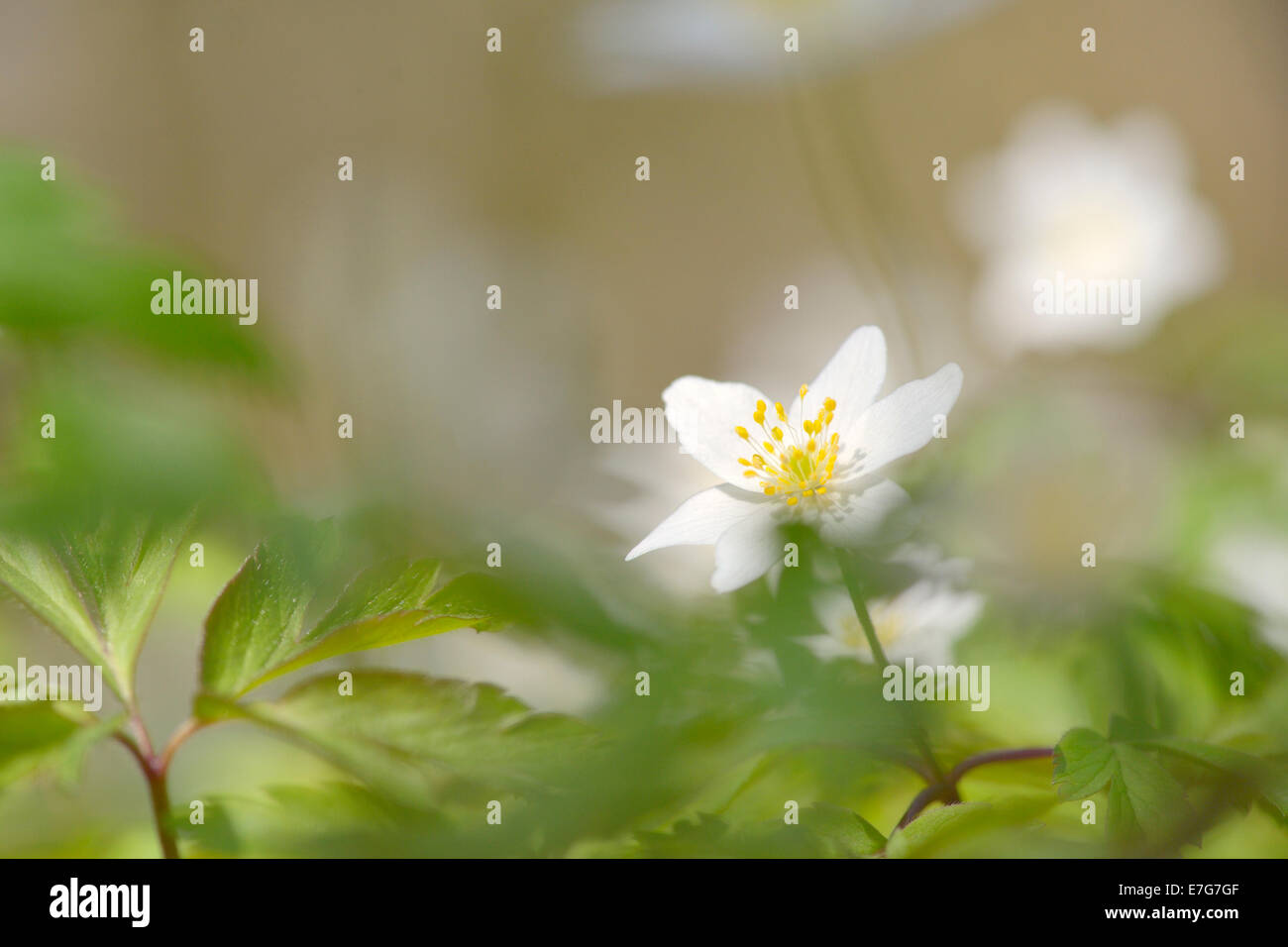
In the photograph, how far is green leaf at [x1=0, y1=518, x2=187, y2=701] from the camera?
18 centimetres

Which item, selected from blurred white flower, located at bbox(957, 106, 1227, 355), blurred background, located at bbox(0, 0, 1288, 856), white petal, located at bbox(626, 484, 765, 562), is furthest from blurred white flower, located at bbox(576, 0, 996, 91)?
white petal, located at bbox(626, 484, 765, 562)

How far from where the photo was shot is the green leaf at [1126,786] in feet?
0.57

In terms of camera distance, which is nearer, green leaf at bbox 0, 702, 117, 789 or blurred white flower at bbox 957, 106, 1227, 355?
green leaf at bbox 0, 702, 117, 789

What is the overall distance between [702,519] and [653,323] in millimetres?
1266

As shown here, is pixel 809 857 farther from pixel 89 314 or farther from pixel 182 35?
pixel 182 35

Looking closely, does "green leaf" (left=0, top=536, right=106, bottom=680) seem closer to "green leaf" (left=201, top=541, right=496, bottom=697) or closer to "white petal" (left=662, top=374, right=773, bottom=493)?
"green leaf" (left=201, top=541, right=496, bottom=697)

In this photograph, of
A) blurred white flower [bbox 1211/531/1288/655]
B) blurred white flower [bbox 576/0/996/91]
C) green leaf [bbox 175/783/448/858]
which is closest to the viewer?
green leaf [bbox 175/783/448/858]

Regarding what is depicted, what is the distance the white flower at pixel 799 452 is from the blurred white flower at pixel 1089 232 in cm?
60

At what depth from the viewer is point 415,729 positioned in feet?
0.57

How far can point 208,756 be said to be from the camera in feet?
0.94

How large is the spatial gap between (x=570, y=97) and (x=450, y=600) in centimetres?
138

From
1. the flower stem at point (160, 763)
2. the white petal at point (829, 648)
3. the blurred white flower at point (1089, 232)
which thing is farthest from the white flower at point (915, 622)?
the blurred white flower at point (1089, 232)

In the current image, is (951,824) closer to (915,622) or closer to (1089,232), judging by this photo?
(915,622)

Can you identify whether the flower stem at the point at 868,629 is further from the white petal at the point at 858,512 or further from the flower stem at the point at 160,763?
the flower stem at the point at 160,763
